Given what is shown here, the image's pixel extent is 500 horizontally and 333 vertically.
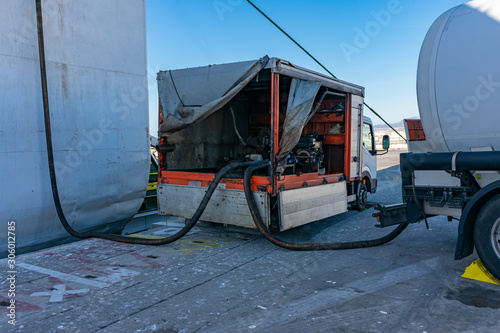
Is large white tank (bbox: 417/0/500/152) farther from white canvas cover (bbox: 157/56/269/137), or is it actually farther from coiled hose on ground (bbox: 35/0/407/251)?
white canvas cover (bbox: 157/56/269/137)

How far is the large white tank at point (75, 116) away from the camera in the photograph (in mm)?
5895

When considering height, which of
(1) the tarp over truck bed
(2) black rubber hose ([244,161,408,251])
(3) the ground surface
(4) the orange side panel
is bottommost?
(3) the ground surface

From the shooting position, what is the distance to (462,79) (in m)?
4.71

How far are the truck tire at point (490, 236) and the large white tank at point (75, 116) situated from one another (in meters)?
6.02

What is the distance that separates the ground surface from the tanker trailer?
637mm

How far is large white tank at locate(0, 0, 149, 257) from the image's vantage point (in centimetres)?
589

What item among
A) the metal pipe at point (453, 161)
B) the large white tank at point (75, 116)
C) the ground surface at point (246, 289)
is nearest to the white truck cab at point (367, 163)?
the ground surface at point (246, 289)

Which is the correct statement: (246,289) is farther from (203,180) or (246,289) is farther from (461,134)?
(461,134)

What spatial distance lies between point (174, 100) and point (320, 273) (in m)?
3.91

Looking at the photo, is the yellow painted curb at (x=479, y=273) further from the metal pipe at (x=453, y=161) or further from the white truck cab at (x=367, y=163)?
the white truck cab at (x=367, y=163)

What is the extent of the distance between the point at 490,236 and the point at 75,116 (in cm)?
634

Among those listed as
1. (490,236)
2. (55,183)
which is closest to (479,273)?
(490,236)

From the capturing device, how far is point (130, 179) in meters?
7.75

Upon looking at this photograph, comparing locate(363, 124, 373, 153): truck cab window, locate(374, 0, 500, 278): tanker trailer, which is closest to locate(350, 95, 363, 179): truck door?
locate(363, 124, 373, 153): truck cab window
